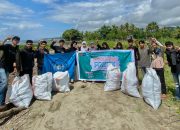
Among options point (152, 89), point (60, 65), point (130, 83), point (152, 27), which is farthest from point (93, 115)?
point (152, 27)

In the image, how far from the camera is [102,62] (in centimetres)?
918

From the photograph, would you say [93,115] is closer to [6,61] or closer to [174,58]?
[6,61]

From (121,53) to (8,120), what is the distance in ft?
13.3

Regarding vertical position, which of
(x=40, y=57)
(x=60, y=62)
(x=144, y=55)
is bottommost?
(x=60, y=62)

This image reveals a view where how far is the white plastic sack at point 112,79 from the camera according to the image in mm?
8219

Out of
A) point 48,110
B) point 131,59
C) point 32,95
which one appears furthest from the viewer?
point 131,59

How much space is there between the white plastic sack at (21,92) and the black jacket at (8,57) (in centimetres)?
A: 40

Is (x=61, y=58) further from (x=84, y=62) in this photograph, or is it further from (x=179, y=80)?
(x=179, y=80)

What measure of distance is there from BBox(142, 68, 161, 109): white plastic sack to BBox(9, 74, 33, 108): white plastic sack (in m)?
3.21

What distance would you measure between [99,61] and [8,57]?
3.11m

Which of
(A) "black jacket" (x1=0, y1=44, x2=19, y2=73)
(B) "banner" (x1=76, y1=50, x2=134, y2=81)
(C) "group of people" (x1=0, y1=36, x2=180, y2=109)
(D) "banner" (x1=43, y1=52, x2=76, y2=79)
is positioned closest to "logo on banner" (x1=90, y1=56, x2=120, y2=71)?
(B) "banner" (x1=76, y1=50, x2=134, y2=81)

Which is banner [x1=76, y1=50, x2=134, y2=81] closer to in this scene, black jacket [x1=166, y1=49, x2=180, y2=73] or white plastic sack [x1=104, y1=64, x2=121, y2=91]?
white plastic sack [x1=104, y1=64, x2=121, y2=91]

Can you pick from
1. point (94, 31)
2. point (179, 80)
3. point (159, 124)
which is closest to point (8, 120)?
point (159, 124)

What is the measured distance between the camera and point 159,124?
262 inches
